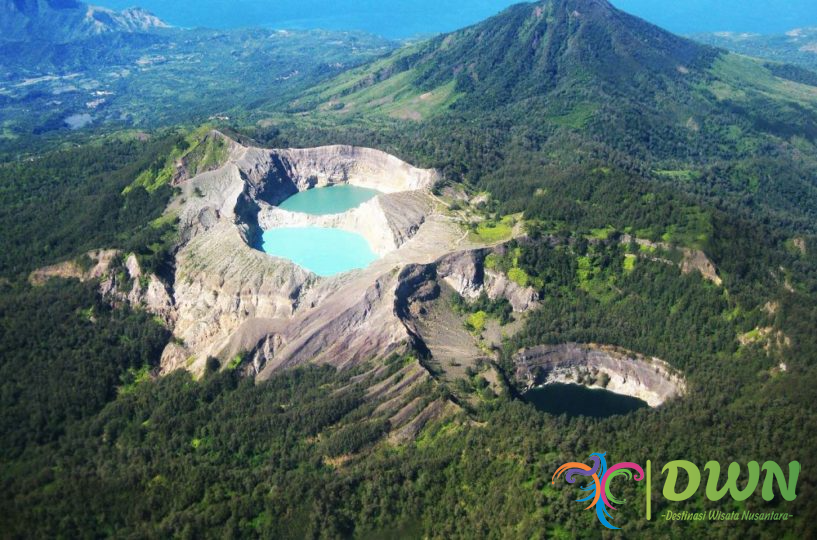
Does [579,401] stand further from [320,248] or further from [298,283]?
[320,248]

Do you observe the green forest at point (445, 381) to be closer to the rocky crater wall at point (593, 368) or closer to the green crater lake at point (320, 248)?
the rocky crater wall at point (593, 368)

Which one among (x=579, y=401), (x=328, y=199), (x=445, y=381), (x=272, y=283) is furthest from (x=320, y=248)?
(x=579, y=401)

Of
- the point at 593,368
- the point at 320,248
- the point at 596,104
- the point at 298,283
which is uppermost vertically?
the point at 596,104

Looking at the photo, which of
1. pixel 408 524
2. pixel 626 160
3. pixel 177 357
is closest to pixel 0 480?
pixel 177 357

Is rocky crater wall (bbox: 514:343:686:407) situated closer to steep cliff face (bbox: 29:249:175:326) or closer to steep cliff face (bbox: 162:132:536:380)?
steep cliff face (bbox: 162:132:536:380)

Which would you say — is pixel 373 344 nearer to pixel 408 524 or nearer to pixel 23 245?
pixel 408 524

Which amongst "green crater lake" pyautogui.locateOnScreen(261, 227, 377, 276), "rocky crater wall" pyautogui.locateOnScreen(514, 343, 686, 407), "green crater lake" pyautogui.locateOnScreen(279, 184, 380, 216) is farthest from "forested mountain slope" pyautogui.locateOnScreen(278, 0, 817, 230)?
"rocky crater wall" pyautogui.locateOnScreen(514, 343, 686, 407)
